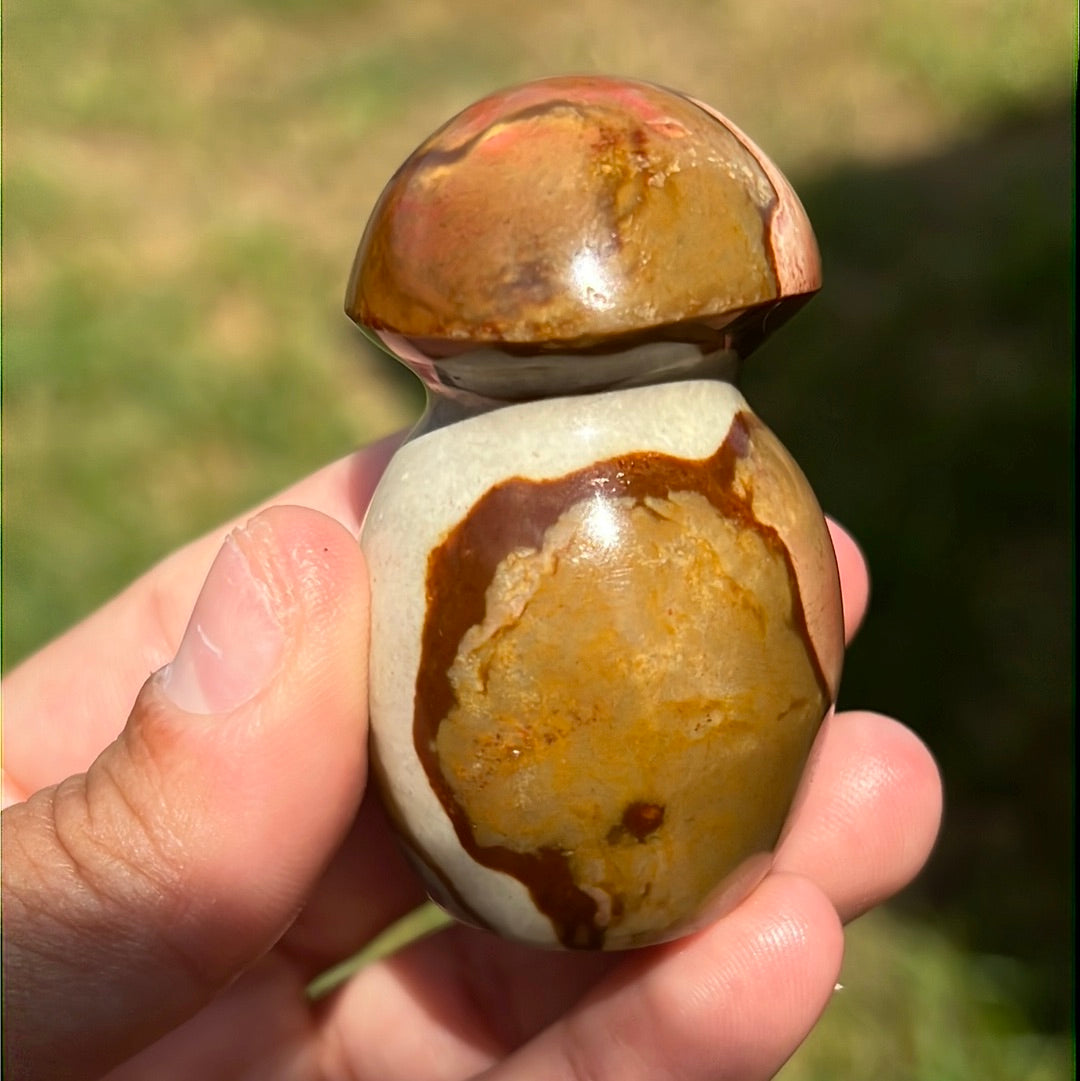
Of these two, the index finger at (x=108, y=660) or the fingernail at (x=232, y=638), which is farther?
the index finger at (x=108, y=660)

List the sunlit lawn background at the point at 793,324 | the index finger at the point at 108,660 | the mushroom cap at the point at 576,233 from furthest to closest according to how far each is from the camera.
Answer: the sunlit lawn background at the point at 793,324, the index finger at the point at 108,660, the mushroom cap at the point at 576,233

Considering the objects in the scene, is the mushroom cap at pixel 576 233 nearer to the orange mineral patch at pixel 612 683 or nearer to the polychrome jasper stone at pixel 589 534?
the polychrome jasper stone at pixel 589 534

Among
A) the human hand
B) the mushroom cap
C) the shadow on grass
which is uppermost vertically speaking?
the mushroom cap

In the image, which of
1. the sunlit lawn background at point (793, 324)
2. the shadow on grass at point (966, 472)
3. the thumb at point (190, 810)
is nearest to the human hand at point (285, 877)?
the thumb at point (190, 810)

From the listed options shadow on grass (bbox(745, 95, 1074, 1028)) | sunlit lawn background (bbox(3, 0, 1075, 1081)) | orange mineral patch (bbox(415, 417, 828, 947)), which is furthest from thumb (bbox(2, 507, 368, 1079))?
shadow on grass (bbox(745, 95, 1074, 1028))

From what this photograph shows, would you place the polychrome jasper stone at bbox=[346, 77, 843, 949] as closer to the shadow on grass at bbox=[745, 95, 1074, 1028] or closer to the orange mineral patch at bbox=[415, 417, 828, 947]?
the orange mineral patch at bbox=[415, 417, 828, 947]

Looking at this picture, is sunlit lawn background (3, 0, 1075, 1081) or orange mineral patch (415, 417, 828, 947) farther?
sunlit lawn background (3, 0, 1075, 1081)

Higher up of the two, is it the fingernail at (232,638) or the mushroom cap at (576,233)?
the mushroom cap at (576,233)
